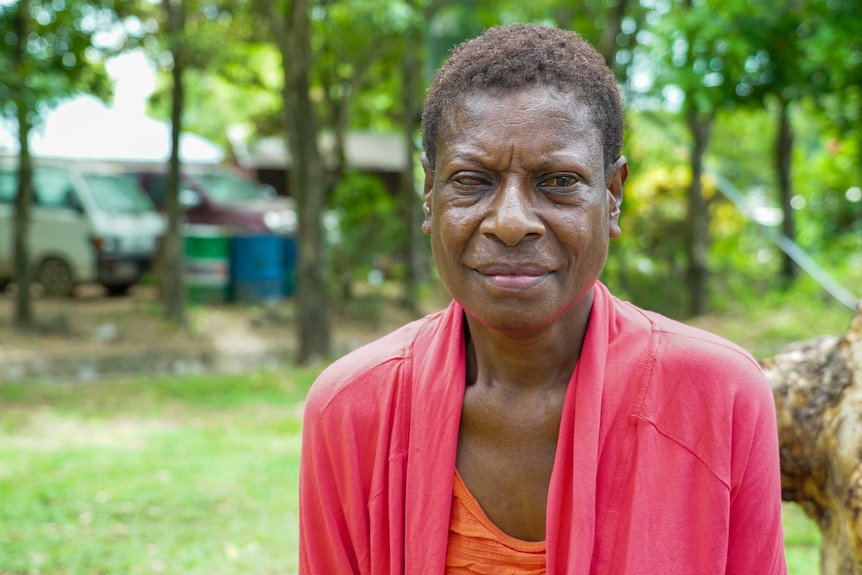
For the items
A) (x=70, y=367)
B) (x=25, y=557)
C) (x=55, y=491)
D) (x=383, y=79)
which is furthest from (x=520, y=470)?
(x=383, y=79)

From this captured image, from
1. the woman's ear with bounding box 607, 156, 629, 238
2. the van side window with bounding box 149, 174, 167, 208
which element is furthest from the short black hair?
the van side window with bounding box 149, 174, 167, 208

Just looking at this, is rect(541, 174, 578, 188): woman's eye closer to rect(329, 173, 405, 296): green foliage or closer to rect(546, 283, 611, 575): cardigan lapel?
rect(546, 283, 611, 575): cardigan lapel

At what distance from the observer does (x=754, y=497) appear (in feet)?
6.42

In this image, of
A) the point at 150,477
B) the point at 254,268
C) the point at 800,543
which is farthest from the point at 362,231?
the point at 800,543

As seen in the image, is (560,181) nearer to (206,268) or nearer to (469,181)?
(469,181)

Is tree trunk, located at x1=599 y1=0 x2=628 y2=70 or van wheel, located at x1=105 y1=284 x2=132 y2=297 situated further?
van wheel, located at x1=105 y1=284 x2=132 y2=297

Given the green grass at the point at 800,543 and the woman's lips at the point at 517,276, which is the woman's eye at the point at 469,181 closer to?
the woman's lips at the point at 517,276

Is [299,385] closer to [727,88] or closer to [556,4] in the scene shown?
[727,88]

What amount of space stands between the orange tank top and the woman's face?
416 millimetres

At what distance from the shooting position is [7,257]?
15.1m

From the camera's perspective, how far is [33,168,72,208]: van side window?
15203mm

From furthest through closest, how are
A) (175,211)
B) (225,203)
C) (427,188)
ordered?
(225,203)
(175,211)
(427,188)

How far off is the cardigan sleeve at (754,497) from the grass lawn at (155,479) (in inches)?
109

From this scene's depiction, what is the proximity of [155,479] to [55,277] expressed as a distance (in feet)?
31.1
